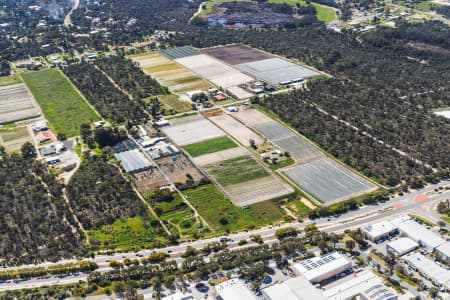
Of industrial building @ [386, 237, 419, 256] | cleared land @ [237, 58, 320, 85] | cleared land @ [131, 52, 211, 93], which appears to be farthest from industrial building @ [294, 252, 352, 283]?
cleared land @ [131, 52, 211, 93]

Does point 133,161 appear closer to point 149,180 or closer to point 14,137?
point 149,180

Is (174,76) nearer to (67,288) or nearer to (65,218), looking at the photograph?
(65,218)

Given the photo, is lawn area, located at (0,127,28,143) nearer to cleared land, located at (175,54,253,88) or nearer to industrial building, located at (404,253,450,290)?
cleared land, located at (175,54,253,88)

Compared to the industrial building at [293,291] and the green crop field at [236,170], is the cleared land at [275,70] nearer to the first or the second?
the green crop field at [236,170]

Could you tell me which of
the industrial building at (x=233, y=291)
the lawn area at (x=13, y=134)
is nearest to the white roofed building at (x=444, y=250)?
the industrial building at (x=233, y=291)

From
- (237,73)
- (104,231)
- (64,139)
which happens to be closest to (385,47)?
(237,73)

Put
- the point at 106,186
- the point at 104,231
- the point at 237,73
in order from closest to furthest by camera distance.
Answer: the point at 104,231
the point at 106,186
the point at 237,73

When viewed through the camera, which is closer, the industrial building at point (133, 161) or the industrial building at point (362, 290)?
the industrial building at point (362, 290)
